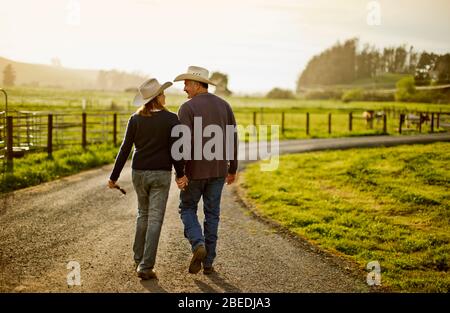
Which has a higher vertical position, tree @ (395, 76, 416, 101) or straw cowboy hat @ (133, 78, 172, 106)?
tree @ (395, 76, 416, 101)

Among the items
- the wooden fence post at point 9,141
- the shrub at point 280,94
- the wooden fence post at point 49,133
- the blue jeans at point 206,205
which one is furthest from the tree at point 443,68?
the shrub at point 280,94

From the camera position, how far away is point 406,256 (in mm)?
6723

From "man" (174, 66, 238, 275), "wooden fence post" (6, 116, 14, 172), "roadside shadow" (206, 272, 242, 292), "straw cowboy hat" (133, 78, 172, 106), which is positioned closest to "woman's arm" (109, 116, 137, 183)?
"straw cowboy hat" (133, 78, 172, 106)

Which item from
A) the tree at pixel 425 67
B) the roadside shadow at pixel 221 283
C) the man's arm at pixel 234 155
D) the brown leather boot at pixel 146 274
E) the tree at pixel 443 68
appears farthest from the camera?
the tree at pixel 425 67

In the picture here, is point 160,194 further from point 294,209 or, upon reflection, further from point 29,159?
point 29,159

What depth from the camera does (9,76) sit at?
16.2 metres

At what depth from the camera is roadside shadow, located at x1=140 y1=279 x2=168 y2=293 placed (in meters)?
4.84

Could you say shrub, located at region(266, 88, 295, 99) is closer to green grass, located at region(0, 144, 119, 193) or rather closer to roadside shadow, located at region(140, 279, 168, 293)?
green grass, located at region(0, 144, 119, 193)

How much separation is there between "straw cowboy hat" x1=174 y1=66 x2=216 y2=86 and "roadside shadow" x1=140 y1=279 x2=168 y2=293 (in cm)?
231

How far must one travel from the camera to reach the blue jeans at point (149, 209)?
5.34 metres

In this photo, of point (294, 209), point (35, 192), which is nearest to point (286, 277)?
point (294, 209)

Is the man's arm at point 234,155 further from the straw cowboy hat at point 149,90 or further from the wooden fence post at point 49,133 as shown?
the wooden fence post at point 49,133

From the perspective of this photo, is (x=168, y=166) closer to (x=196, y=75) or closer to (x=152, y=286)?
(x=196, y=75)

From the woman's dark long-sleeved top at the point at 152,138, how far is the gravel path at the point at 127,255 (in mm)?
1250
